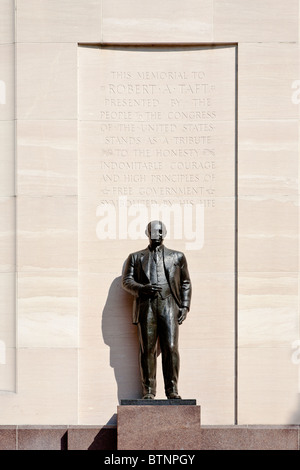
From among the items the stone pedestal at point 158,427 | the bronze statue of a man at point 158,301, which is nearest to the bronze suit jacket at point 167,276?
the bronze statue of a man at point 158,301

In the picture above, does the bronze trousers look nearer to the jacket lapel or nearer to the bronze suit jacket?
the bronze suit jacket

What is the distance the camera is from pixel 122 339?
55.1 feet

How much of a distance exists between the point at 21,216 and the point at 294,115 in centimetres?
457

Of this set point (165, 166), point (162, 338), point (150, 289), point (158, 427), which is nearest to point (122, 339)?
point (162, 338)

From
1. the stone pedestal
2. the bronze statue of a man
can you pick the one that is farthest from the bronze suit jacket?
the stone pedestal

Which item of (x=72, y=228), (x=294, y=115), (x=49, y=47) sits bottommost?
(x=72, y=228)

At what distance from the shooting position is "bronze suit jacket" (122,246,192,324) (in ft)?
52.9

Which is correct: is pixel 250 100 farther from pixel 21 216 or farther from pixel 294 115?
pixel 21 216

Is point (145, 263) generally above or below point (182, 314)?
above

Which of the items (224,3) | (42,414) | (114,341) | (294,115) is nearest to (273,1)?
(224,3)

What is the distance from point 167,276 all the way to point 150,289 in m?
0.42

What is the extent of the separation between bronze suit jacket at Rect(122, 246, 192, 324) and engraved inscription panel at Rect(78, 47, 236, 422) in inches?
23.3

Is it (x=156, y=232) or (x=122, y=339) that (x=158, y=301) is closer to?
(x=156, y=232)

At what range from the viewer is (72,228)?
16.7 meters
